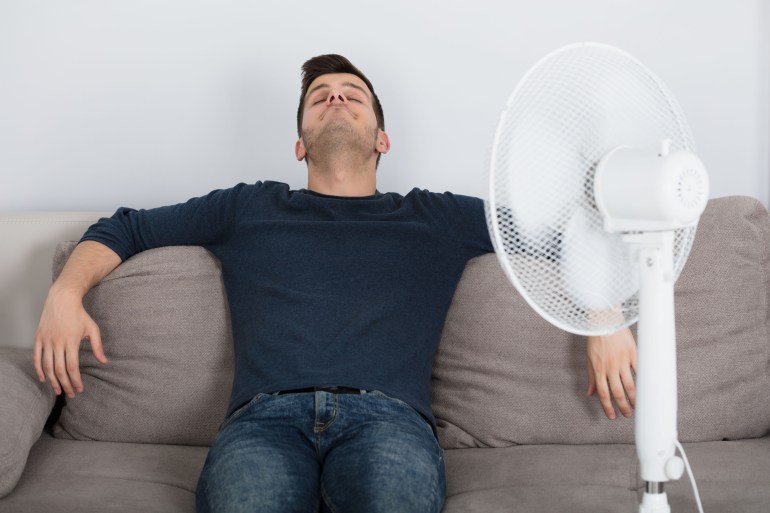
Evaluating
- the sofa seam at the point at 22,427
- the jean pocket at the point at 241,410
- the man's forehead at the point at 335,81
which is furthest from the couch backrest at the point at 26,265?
the jean pocket at the point at 241,410

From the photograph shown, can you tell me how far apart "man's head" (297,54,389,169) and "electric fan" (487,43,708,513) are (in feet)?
3.10

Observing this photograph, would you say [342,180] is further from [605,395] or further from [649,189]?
[649,189]

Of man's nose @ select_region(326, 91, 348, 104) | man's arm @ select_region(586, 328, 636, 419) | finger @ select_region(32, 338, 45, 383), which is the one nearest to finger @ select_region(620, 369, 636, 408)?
man's arm @ select_region(586, 328, 636, 419)

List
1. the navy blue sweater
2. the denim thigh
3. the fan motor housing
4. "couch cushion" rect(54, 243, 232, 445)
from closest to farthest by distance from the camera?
the fan motor housing
the denim thigh
the navy blue sweater
"couch cushion" rect(54, 243, 232, 445)

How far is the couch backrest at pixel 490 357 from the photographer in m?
1.86

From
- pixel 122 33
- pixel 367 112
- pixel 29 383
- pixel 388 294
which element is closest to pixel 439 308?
pixel 388 294

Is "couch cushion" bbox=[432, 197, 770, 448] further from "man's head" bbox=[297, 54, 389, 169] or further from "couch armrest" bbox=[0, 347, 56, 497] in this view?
"couch armrest" bbox=[0, 347, 56, 497]

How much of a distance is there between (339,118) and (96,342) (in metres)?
0.74

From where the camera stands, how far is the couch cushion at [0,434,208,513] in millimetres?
1673

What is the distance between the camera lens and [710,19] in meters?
2.33

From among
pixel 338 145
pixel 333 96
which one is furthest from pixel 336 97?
pixel 338 145

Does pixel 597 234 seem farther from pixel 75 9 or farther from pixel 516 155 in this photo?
pixel 75 9

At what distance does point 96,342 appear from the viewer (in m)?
1.89

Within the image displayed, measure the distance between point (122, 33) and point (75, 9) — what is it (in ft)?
0.51
